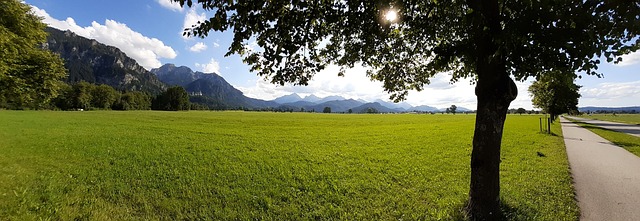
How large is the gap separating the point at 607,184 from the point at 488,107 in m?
8.39

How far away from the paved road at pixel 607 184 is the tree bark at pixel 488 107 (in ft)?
9.71

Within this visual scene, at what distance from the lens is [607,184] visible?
398 inches

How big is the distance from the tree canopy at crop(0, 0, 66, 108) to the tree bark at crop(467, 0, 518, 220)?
21.3 meters

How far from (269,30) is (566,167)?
50.7 feet

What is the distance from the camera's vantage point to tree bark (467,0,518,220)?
18.0 feet

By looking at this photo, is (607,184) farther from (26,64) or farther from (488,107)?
(26,64)

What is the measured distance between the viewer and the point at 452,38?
26.1 ft

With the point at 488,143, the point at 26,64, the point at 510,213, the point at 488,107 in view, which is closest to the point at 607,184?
the point at 510,213

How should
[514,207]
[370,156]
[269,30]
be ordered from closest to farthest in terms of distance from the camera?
[269,30]
[514,207]
[370,156]

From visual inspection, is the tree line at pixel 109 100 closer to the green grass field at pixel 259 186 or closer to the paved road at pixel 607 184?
the green grass field at pixel 259 186

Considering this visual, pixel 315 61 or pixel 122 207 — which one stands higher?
pixel 315 61

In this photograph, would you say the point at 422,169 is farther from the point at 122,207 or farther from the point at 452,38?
the point at 122,207

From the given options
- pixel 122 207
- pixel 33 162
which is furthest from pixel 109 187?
pixel 33 162

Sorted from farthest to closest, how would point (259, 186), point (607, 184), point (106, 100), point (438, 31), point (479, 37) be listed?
point (106, 100) < point (259, 186) < point (607, 184) < point (438, 31) < point (479, 37)
